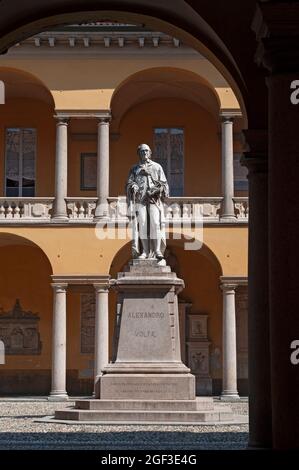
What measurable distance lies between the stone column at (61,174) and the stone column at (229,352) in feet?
15.6

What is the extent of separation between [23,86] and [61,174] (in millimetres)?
3880

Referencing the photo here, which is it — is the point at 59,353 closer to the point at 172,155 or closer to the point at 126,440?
the point at 172,155

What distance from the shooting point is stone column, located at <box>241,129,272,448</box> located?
9070 millimetres

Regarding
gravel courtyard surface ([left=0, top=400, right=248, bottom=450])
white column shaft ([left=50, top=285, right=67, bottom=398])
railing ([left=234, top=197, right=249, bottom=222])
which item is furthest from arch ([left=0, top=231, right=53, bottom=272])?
gravel courtyard surface ([left=0, top=400, right=248, bottom=450])

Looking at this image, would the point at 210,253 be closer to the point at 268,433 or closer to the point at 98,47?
the point at 98,47

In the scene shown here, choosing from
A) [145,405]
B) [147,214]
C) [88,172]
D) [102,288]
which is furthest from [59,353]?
[145,405]

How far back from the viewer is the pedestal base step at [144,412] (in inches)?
632

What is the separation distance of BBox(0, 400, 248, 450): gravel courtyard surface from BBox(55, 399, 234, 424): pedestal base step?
0.34 m

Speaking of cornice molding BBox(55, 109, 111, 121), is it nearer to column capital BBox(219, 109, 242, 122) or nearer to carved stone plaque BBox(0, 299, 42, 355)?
column capital BBox(219, 109, 242, 122)

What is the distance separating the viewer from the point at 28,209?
1088 inches

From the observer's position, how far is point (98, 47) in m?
28.0

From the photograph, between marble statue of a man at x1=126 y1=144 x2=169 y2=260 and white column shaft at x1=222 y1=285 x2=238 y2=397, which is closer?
marble statue of a man at x1=126 y1=144 x2=169 y2=260

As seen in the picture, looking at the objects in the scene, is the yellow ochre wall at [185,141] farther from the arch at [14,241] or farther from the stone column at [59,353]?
the stone column at [59,353]

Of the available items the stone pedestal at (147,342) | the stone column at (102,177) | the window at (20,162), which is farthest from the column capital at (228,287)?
the stone pedestal at (147,342)
